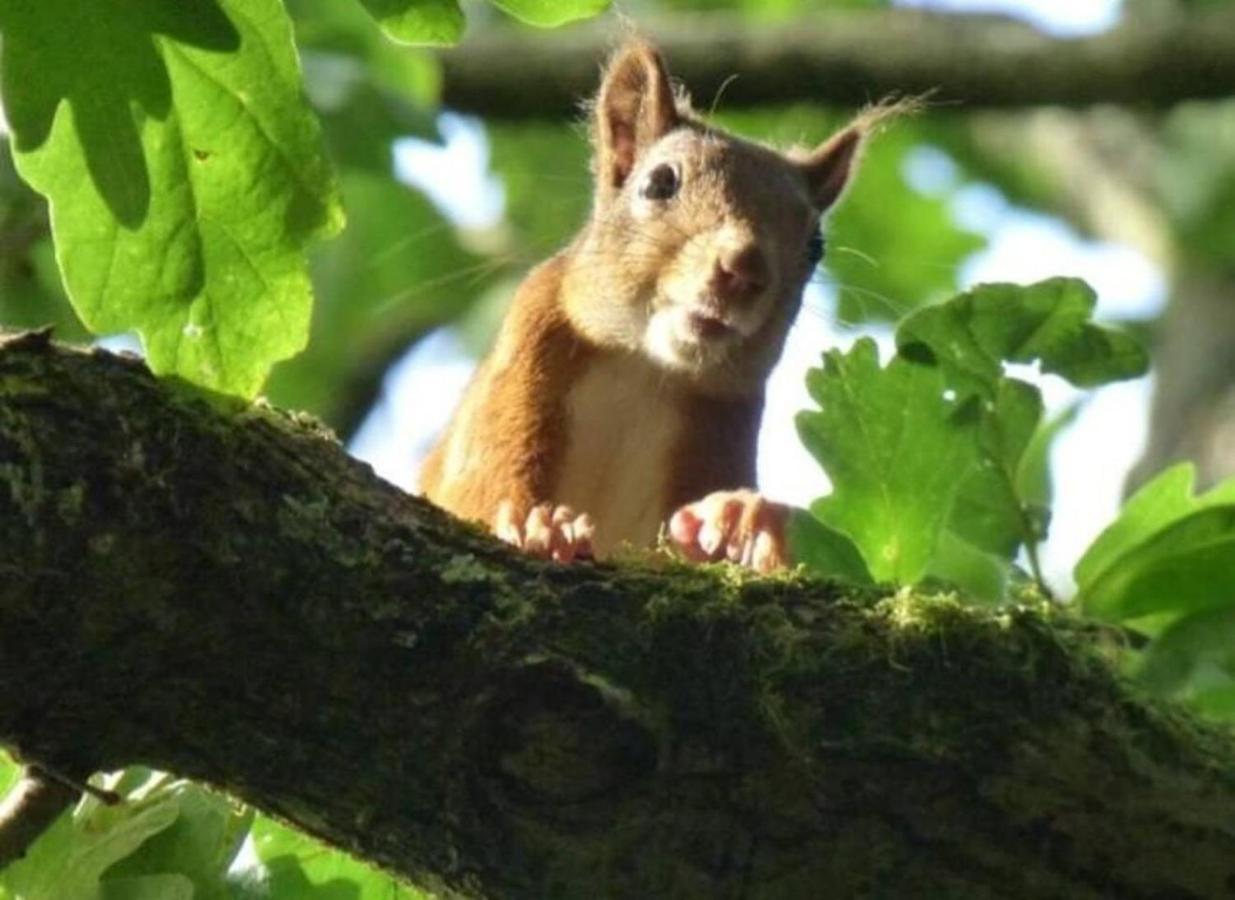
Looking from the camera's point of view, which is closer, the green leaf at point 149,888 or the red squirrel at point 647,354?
the green leaf at point 149,888

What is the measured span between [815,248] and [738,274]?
529 mm

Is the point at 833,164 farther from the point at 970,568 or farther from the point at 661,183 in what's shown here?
the point at 970,568

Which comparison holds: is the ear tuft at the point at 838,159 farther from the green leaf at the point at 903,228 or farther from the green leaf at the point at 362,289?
the green leaf at the point at 903,228

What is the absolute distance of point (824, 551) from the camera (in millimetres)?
3664

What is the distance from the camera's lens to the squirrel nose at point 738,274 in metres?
4.98

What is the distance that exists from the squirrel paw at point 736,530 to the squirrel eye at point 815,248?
4.44 ft

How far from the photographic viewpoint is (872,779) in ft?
9.87

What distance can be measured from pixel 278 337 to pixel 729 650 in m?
0.72

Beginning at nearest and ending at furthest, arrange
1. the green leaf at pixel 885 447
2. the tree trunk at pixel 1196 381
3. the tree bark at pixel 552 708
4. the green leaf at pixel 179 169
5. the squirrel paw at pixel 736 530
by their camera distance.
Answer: the tree bark at pixel 552 708 → the green leaf at pixel 179 169 → the green leaf at pixel 885 447 → the squirrel paw at pixel 736 530 → the tree trunk at pixel 1196 381

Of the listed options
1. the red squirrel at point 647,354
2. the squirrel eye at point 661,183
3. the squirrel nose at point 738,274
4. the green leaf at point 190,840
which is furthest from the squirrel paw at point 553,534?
the squirrel eye at point 661,183

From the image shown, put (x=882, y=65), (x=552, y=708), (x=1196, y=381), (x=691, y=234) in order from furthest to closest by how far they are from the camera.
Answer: (x=1196, y=381) < (x=882, y=65) < (x=691, y=234) < (x=552, y=708)

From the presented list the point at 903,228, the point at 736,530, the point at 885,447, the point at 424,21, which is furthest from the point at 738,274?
the point at 903,228

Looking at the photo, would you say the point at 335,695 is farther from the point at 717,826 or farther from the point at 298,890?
the point at 298,890

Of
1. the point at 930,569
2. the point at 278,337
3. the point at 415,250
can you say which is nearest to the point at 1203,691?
the point at 930,569
